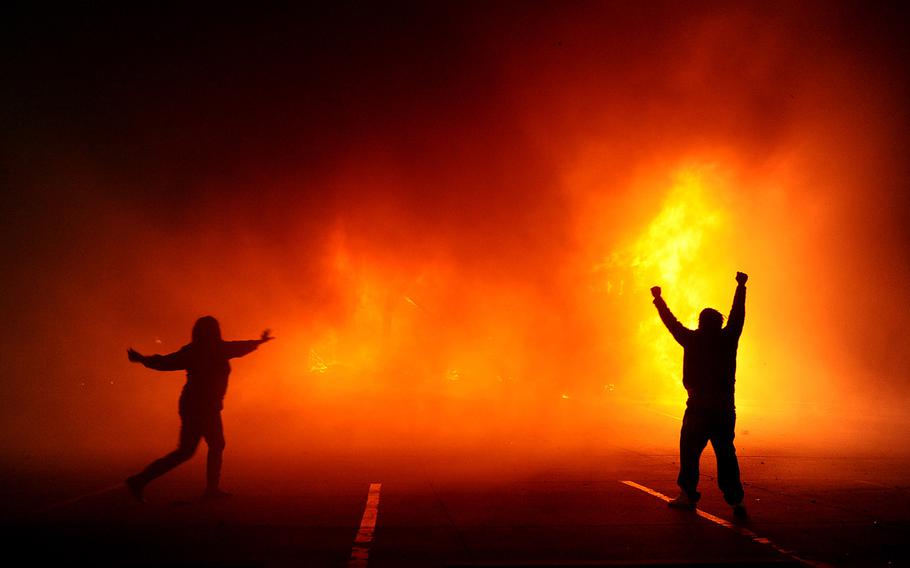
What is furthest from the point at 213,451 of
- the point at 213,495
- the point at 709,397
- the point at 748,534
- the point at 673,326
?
the point at 748,534

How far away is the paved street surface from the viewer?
5.61 m

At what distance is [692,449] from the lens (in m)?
7.51

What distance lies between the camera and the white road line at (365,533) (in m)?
5.47

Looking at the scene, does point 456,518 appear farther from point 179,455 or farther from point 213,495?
point 179,455

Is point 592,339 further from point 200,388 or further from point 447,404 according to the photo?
point 200,388

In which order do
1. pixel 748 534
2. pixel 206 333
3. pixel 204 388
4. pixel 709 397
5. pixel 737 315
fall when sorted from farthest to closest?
pixel 206 333, pixel 204 388, pixel 737 315, pixel 709 397, pixel 748 534

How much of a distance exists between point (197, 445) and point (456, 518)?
3.04 m

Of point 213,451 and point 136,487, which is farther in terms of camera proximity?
point 213,451

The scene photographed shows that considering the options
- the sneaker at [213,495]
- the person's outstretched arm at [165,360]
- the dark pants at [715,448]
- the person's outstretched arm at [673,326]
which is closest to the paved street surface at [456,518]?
the sneaker at [213,495]

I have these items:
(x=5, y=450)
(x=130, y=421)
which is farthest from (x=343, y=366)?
Answer: (x=5, y=450)

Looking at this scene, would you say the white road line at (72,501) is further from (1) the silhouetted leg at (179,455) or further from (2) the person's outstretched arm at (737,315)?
(2) the person's outstretched arm at (737,315)

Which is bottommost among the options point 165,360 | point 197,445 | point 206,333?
point 197,445

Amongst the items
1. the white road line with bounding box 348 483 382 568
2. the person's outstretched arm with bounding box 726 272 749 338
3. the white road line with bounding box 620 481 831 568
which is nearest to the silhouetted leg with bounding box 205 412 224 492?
the white road line with bounding box 348 483 382 568

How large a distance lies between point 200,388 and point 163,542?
8.52 feet
